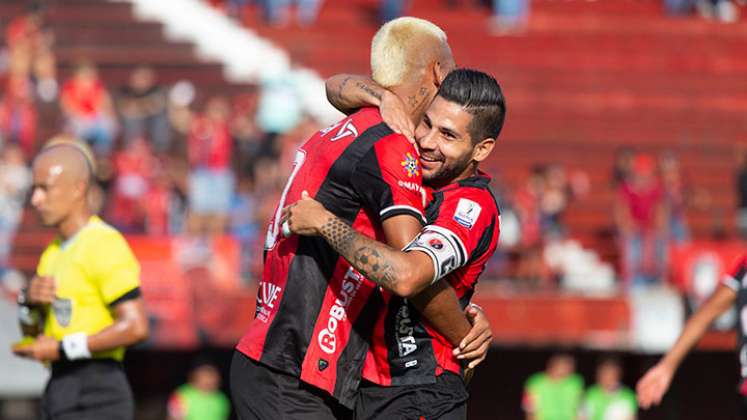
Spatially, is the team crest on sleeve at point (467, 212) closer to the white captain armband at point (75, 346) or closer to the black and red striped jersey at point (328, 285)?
the black and red striped jersey at point (328, 285)

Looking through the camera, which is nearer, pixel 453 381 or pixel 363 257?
pixel 363 257

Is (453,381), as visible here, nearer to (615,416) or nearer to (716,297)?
(716,297)

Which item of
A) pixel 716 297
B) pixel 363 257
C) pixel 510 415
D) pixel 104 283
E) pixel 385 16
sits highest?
pixel 363 257

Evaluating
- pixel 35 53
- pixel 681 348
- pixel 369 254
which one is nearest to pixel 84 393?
pixel 369 254

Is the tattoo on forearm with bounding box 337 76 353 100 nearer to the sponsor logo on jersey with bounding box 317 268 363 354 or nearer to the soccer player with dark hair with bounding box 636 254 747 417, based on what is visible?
the sponsor logo on jersey with bounding box 317 268 363 354

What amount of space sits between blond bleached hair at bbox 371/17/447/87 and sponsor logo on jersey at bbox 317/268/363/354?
0.74 meters

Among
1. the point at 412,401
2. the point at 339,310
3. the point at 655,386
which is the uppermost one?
the point at 339,310

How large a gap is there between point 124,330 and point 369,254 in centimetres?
219

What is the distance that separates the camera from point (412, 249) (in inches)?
179

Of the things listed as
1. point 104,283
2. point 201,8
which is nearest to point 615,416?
point 104,283

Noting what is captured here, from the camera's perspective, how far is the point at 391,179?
4.58 meters

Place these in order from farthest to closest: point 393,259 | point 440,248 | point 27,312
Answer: point 27,312 → point 440,248 → point 393,259

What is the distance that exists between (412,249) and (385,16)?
697 inches

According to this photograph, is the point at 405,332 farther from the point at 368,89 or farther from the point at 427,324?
the point at 368,89
